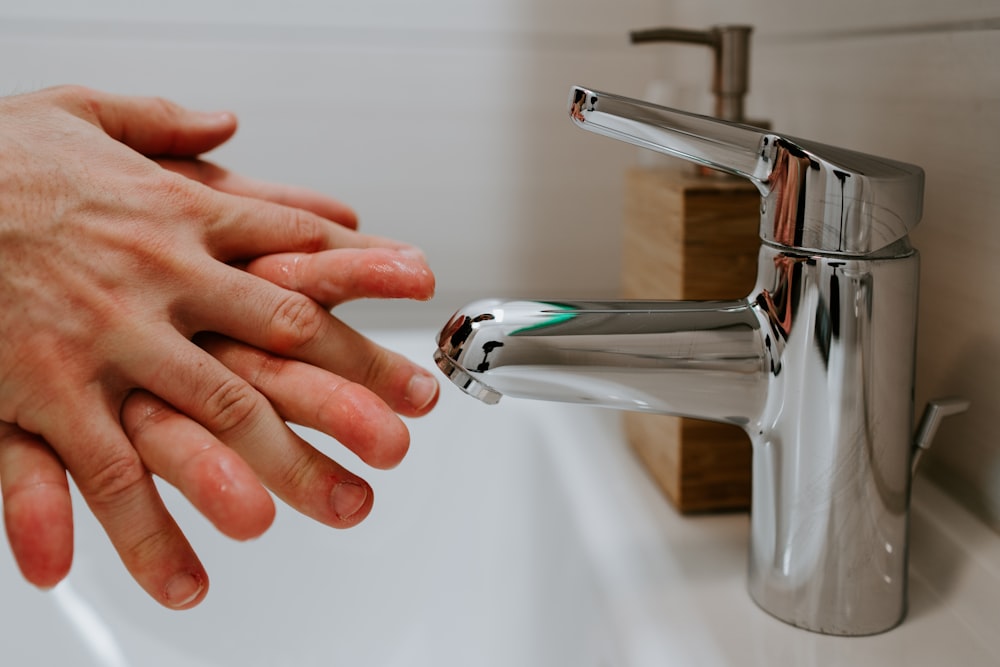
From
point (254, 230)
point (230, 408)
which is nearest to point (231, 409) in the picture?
point (230, 408)

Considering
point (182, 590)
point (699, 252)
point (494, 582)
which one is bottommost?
point (494, 582)

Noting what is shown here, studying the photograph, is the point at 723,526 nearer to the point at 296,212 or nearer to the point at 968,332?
the point at 968,332

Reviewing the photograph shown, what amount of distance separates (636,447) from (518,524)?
0.10 meters

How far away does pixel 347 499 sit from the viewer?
0.41 meters

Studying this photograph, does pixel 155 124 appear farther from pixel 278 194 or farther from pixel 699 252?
pixel 699 252

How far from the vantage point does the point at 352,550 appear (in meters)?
0.69

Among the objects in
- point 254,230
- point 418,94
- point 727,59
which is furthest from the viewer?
point 418,94

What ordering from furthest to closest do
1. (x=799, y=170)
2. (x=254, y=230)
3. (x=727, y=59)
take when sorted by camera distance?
(x=727, y=59) < (x=254, y=230) < (x=799, y=170)

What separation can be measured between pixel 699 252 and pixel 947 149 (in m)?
0.14

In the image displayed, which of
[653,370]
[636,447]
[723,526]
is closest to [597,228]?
[636,447]

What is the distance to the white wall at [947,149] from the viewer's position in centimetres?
44

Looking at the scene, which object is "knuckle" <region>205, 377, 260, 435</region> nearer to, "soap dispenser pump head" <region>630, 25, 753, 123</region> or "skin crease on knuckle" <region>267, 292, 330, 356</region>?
"skin crease on knuckle" <region>267, 292, 330, 356</region>

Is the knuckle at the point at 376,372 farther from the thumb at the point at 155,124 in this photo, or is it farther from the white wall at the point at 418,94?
the white wall at the point at 418,94

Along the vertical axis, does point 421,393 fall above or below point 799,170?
below
